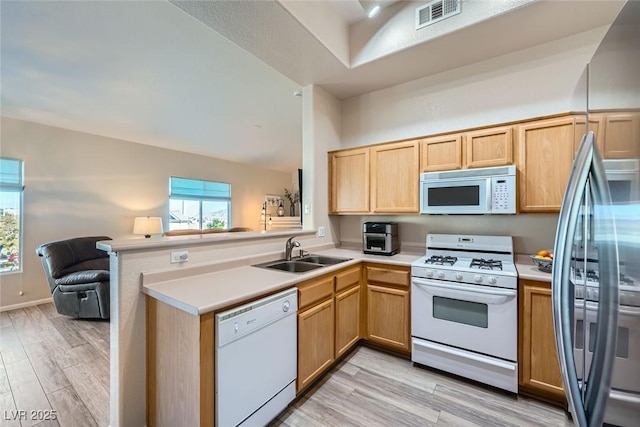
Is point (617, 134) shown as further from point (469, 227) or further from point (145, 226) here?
point (145, 226)

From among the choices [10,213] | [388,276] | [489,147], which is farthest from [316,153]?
[10,213]

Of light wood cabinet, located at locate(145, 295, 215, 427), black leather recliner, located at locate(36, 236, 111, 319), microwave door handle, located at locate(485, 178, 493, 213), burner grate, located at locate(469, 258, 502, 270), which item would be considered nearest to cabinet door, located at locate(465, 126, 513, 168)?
microwave door handle, located at locate(485, 178, 493, 213)

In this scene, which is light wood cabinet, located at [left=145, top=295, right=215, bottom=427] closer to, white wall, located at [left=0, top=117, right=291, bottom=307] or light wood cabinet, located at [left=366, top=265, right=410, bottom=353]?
light wood cabinet, located at [left=366, top=265, right=410, bottom=353]

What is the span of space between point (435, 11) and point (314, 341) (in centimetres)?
276

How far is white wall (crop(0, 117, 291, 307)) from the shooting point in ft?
12.3

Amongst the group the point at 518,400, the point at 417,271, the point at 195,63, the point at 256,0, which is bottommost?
the point at 518,400

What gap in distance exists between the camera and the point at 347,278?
2.32 meters

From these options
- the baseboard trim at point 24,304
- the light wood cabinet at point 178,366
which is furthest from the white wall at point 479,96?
the baseboard trim at point 24,304

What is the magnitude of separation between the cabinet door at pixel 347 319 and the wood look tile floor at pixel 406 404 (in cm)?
22

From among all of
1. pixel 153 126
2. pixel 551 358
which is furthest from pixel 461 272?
pixel 153 126

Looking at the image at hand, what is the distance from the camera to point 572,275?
959mm

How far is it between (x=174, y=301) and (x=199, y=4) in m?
1.96

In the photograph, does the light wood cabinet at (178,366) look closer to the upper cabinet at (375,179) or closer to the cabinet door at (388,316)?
the cabinet door at (388,316)

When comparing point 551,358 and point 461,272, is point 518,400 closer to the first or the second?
point 551,358
